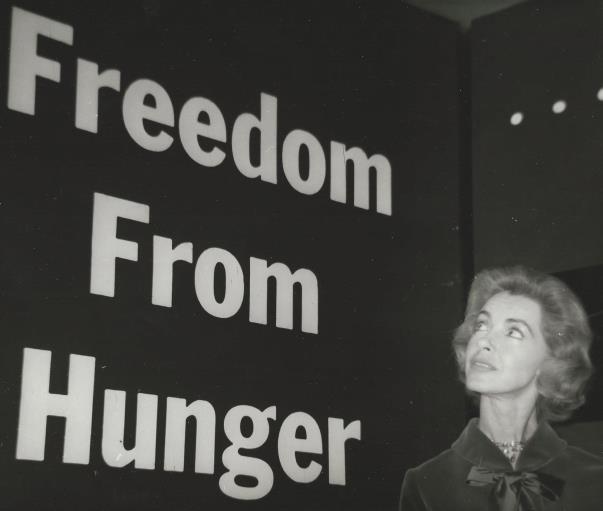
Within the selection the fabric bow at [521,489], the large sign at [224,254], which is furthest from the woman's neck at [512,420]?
the large sign at [224,254]

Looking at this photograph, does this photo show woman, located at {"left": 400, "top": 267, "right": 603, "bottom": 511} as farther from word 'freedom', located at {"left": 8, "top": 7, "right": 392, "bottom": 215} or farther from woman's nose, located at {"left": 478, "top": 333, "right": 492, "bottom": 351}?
word 'freedom', located at {"left": 8, "top": 7, "right": 392, "bottom": 215}

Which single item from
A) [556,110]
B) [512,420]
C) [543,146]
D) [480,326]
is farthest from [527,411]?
[556,110]

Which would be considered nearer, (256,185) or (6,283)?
(6,283)

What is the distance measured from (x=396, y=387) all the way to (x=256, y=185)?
0.76 m

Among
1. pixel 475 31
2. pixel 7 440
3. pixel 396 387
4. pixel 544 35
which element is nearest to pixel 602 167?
pixel 544 35

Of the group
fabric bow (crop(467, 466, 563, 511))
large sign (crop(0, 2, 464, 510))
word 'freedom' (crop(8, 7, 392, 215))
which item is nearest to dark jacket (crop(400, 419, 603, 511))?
fabric bow (crop(467, 466, 563, 511))

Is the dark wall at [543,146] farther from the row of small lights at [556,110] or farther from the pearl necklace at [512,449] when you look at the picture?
the pearl necklace at [512,449]

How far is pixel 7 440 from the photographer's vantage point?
2328mm

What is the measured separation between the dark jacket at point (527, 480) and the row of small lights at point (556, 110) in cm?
96

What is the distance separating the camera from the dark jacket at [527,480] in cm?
273

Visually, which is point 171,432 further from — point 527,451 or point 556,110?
point 556,110

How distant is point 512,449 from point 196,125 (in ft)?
4.16

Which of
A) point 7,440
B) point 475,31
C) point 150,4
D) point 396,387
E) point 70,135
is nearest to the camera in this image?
point 7,440

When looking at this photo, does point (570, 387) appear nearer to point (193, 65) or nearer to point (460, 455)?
point (460, 455)
